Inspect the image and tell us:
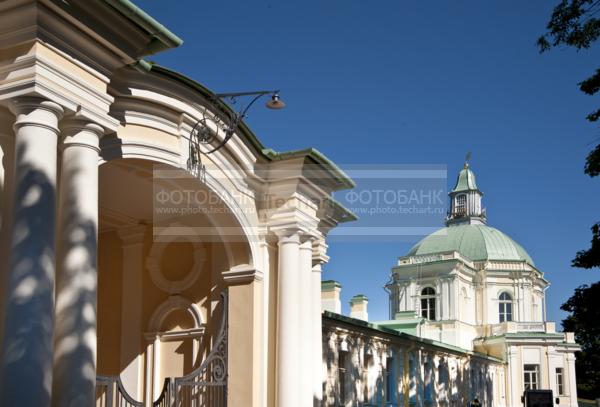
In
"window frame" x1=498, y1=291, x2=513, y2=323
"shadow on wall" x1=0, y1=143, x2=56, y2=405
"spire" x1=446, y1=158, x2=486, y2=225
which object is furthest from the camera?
"spire" x1=446, y1=158, x2=486, y2=225

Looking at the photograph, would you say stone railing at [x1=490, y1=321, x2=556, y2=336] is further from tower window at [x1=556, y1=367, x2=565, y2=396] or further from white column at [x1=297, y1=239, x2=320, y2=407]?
white column at [x1=297, y1=239, x2=320, y2=407]

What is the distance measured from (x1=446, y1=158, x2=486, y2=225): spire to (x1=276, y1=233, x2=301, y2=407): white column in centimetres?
4826

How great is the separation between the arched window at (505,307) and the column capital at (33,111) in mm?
45731

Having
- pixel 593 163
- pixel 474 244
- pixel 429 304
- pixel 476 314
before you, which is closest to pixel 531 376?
pixel 476 314

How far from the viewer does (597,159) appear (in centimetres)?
1184

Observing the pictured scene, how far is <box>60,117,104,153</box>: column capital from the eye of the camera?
776 cm

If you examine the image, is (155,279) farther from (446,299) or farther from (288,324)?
(446,299)

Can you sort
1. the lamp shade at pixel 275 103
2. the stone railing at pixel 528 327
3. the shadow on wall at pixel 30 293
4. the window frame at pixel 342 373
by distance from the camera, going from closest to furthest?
1. the shadow on wall at pixel 30 293
2. the lamp shade at pixel 275 103
3. the window frame at pixel 342 373
4. the stone railing at pixel 528 327

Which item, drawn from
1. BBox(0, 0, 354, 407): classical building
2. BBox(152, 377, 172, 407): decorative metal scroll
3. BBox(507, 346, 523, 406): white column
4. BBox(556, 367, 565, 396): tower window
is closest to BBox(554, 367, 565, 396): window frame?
BBox(556, 367, 565, 396): tower window

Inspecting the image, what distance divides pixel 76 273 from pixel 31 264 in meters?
0.64

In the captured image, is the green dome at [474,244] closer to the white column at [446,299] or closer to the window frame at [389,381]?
the white column at [446,299]

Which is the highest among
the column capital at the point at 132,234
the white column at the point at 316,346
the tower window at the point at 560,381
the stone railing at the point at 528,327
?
the stone railing at the point at 528,327

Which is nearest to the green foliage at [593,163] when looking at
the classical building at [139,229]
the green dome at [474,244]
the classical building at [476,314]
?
the classical building at [139,229]

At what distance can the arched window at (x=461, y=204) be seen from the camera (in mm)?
59500
